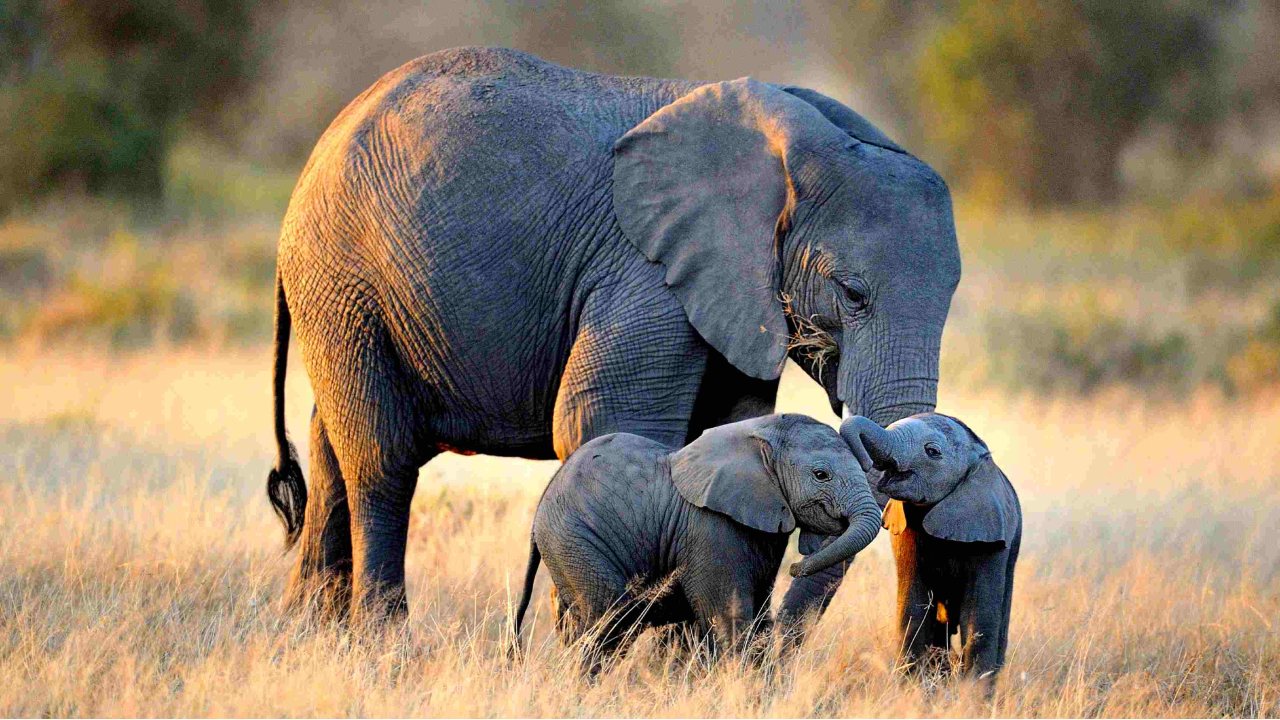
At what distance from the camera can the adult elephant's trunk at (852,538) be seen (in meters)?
5.14

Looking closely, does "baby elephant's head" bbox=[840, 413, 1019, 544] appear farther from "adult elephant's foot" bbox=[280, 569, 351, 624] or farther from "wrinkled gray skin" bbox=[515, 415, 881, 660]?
"adult elephant's foot" bbox=[280, 569, 351, 624]

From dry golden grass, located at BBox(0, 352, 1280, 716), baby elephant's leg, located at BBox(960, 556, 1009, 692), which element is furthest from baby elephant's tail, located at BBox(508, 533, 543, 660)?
baby elephant's leg, located at BBox(960, 556, 1009, 692)

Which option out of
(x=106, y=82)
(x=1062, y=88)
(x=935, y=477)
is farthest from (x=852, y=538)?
(x=1062, y=88)

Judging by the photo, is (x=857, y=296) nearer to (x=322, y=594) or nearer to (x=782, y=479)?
(x=782, y=479)

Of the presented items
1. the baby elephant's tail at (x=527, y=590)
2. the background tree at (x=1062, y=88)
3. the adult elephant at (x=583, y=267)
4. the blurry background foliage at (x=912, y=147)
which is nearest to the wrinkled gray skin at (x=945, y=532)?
the adult elephant at (x=583, y=267)

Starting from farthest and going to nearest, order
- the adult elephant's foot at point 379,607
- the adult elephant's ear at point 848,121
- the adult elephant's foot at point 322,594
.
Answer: the adult elephant's foot at point 322,594 < the adult elephant's foot at point 379,607 < the adult elephant's ear at point 848,121

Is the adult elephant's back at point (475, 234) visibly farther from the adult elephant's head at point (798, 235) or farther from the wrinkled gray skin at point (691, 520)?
the wrinkled gray skin at point (691, 520)

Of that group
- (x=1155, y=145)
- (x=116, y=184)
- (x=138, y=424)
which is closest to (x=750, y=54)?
(x=1155, y=145)

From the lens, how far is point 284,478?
305 inches

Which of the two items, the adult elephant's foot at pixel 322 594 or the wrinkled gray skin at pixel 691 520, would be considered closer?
the wrinkled gray skin at pixel 691 520

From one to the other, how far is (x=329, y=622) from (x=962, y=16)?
26.5 meters

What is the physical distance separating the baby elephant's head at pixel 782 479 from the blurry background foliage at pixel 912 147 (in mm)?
9187

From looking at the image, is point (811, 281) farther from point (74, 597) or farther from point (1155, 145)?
point (1155, 145)

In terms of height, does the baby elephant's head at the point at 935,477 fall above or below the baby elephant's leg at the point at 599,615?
above
